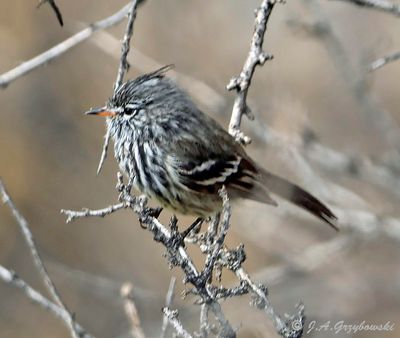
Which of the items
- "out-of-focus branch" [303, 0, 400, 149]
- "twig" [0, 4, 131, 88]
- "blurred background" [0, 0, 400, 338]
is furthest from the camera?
"blurred background" [0, 0, 400, 338]

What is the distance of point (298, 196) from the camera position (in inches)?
253

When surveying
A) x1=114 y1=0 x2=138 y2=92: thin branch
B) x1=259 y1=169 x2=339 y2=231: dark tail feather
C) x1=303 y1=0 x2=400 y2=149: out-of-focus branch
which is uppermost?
x1=303 y1=0 x2=400 y2=149: out-of-focus branch

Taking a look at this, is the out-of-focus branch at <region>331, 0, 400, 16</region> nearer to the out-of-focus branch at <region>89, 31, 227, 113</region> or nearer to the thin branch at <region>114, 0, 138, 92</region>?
the thin branch at <region>114, 0, 138, 92</region>

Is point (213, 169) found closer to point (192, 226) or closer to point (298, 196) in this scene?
point (192, 226)

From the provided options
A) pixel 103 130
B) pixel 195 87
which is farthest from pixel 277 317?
pixel 103 130

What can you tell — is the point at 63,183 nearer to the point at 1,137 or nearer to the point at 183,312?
the point at 1,137

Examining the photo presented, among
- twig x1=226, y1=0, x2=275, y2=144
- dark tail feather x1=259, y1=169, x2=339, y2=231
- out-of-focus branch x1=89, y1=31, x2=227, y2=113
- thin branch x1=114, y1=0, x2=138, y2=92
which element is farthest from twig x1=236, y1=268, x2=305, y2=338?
out-of-focus branch x1=89, y1=31, x2=227, y2=113

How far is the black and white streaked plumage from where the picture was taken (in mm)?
6074

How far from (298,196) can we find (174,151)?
0.95m

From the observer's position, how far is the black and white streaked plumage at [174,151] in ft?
19.9

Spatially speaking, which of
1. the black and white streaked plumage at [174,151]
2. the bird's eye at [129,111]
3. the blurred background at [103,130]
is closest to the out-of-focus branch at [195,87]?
the black and white streaked plumage at [174,151]

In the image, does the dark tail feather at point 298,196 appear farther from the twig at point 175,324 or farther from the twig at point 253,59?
the twig at point 175,324

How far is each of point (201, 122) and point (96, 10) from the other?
239 inches

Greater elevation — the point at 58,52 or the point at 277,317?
the point at 58,52
